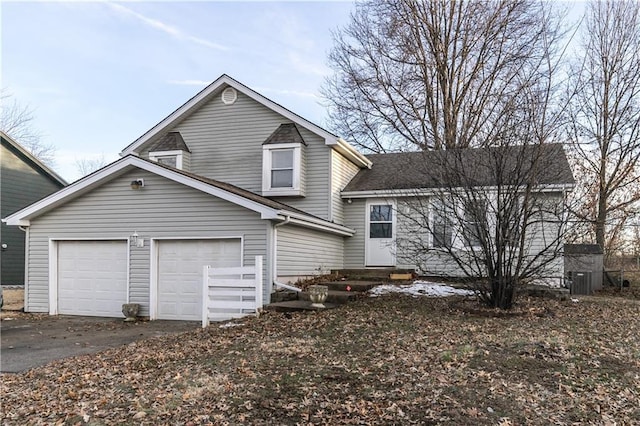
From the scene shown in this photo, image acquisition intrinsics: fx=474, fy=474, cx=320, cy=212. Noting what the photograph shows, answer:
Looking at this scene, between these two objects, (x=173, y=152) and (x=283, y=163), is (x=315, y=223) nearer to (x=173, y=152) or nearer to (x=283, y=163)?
(x=283, y=163)

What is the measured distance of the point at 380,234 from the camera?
50.3 feet

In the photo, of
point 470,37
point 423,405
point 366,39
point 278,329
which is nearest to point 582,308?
point 278,329

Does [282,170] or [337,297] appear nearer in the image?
[337,297]

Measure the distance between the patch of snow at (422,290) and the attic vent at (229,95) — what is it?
7.68 metres

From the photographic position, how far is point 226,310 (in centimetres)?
1077

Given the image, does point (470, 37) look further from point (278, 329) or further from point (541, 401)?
point (541, 401)

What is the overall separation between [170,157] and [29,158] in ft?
23.8

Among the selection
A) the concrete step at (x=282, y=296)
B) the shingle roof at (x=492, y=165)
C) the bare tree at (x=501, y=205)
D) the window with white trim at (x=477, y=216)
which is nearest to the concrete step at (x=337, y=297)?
the concrete step at (x=282, y=296)

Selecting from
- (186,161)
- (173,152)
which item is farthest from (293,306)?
(173,152)

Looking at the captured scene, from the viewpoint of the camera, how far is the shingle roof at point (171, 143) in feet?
50.8

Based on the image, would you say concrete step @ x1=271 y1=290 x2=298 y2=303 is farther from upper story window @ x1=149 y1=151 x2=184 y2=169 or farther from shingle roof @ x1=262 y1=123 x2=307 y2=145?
upper story window @ x1=149 y1=151 x2=184 y2=169

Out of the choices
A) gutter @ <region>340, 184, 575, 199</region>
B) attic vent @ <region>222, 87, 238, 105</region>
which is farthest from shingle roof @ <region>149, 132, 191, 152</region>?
gutter @ <region>340, 184, 575, 199</region>

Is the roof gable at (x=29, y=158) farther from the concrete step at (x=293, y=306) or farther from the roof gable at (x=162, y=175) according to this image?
the concrete step at (x=293, y=306)

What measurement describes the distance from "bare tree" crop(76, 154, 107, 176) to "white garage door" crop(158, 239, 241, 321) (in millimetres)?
48400
